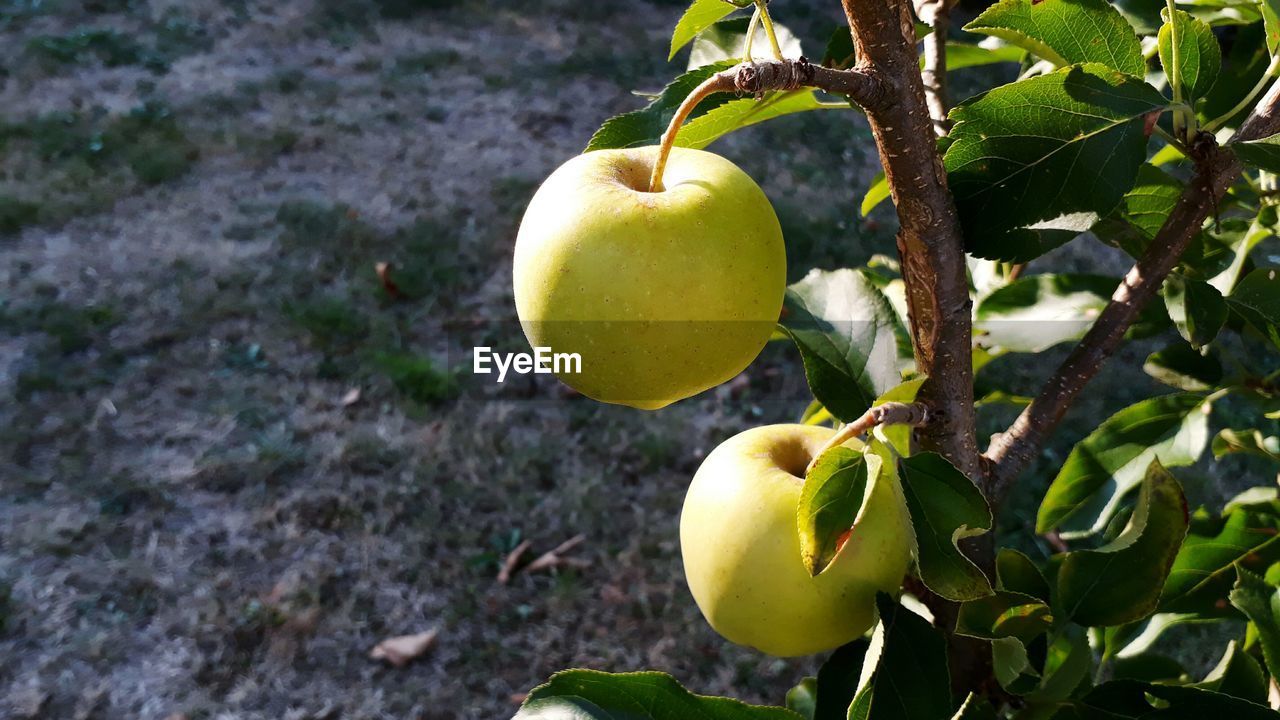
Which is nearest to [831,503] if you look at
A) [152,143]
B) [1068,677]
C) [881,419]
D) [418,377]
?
[881,419]

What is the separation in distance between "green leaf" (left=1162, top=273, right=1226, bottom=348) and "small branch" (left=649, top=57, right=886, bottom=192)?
0.40 meters

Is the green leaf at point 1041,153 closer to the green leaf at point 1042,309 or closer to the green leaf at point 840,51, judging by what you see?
the green leaf at point 840,51

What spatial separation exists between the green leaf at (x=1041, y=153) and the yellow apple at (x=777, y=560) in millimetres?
175

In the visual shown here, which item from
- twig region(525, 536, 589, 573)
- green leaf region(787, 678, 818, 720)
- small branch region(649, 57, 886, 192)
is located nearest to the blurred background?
twig region(525, 536, 589, 573)

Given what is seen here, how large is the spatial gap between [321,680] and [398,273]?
1.42 m

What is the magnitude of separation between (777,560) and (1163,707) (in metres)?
0.30

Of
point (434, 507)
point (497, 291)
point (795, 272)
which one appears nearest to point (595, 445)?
point (434, 507)

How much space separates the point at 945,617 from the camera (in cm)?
78

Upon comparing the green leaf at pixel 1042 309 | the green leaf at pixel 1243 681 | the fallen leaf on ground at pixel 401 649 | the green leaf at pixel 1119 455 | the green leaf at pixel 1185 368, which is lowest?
the fallen leaf on ground at pixel 401 649

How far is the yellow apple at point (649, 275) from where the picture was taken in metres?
0.57

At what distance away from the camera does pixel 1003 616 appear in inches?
27.7

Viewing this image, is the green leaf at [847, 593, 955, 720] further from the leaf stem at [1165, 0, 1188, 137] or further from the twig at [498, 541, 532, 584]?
the twig at [498, 541, 532, 584]

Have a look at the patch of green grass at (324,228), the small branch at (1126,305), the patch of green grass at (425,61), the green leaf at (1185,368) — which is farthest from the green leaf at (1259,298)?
the patch of green grass at (425,61)

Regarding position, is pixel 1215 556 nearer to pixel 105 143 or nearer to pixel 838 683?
pixel 838 683
